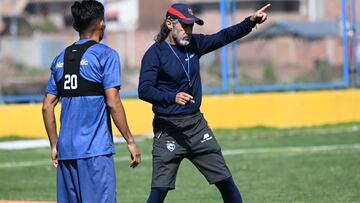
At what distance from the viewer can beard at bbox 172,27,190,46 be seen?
298 inches

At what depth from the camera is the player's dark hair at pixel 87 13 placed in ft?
21.6

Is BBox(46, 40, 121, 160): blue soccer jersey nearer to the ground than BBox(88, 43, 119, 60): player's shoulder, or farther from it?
nearer to the ground

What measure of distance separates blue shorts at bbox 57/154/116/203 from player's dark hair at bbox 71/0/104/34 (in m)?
0.94

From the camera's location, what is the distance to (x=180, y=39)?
7.57 meters

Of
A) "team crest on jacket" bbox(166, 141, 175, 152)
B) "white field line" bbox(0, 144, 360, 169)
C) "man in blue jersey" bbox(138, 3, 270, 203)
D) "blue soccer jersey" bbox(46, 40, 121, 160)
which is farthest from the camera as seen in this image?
Result: "white field line" bbox(0, 144, 360, 169)

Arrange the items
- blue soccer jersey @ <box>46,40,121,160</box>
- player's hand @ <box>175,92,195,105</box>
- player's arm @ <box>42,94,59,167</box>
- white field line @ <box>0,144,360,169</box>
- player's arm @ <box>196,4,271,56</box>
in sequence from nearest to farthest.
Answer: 1. blue soccer jersey @ <box>46,40,121,160</box>
2. player's arm @ <box>42,94,59,167</box>
3. player's hand @ <box>175,92,195,105</box>
4. player's arm @ <box>196,4,271,56</box>
5. white field line @ <box>0,144,360,169</box>

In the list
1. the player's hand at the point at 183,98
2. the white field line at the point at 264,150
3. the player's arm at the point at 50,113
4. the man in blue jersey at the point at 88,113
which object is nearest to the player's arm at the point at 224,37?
the player's hand at the point at 183,98

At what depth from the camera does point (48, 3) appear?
1977 centimetres

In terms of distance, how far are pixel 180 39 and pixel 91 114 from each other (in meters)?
1.34

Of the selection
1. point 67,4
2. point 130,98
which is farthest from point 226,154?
point 67,4

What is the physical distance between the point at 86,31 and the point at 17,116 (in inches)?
451

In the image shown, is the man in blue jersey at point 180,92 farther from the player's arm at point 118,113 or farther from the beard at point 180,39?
the player's arm at point 118,113

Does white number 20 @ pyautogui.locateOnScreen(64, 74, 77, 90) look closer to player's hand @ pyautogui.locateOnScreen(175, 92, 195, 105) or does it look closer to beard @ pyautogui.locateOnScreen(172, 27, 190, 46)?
player's hand @ pyautogui.locateOnScreen(175, 92, 195, 105)

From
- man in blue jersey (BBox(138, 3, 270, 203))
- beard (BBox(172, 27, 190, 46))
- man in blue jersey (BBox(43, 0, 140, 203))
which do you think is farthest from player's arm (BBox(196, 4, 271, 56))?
man in blue jersey (BBox(43, 0, 140, 203))
